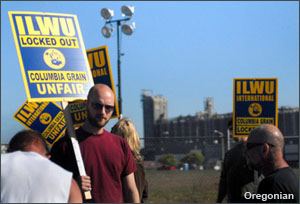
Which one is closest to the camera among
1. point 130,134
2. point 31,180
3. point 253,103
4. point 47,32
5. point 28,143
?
point 31,180

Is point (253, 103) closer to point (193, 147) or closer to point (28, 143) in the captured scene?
point (28, 143)

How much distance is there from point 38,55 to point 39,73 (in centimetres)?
15

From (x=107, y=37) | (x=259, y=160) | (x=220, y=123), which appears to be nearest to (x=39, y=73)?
(x=259, y=160)

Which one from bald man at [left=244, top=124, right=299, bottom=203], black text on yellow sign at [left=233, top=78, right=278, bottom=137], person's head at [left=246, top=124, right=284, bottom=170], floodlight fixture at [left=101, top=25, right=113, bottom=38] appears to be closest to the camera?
bald man at [left=244, top=124, right=299, bottom=203]

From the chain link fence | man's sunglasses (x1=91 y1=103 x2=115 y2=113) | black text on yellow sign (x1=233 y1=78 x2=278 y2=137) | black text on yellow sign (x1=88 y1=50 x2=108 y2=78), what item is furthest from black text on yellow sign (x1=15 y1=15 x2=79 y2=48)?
the chain link fence

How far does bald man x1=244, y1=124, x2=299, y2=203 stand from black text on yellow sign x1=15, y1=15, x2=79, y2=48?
178 centimetres

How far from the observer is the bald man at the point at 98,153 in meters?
4.09

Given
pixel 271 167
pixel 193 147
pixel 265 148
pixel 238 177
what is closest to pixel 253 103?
pixel 238 177

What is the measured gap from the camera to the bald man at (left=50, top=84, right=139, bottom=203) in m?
4.09

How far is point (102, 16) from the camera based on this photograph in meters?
17.8

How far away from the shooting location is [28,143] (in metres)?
3.25

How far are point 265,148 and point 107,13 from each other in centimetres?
1470

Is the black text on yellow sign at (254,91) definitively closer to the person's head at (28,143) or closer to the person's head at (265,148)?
the person's head at (265,148)

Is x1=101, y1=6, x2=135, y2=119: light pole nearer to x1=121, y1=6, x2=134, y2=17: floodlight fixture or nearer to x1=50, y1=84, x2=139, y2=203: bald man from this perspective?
x1=121, y1=6, x2=134, y2=17: floodlight fixture
